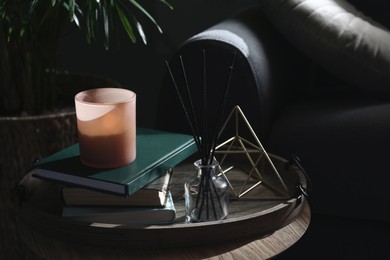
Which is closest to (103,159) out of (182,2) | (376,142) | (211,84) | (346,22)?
(211,84)

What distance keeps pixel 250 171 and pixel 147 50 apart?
3.36 feet

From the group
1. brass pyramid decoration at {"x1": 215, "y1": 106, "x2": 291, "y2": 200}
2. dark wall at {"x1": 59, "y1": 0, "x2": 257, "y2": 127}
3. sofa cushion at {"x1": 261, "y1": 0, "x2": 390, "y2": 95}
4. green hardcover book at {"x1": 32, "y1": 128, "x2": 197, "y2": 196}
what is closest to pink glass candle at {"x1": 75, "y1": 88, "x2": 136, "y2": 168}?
green hardcover book at {"x1": 32, "y1": 128, "x2": 197, "y2": 196}

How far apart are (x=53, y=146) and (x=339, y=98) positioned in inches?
26.2

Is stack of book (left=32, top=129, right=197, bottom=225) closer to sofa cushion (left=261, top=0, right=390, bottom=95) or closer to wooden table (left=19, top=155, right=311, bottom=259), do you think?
wooden table (left=19, top=155, right=311, bottom=259)

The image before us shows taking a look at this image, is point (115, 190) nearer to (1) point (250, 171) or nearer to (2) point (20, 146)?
(1) point (250, 171)

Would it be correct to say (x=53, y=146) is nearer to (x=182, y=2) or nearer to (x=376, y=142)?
(x=376, y=142)

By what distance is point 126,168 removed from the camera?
977 mm

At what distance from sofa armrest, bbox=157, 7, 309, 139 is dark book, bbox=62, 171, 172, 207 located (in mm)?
450

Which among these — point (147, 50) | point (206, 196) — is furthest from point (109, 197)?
point (147, 50)

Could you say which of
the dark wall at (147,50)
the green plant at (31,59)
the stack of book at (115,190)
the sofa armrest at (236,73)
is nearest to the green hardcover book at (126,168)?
the stack of book at (115,190)

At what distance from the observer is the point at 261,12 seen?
168cm

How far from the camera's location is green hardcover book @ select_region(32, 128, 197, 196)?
93cm

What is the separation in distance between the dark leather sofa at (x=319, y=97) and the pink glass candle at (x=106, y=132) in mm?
416

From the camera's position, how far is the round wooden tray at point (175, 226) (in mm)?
912
